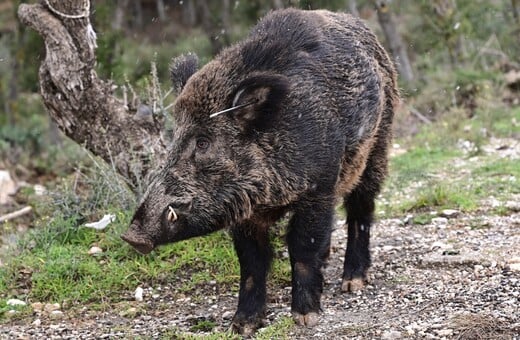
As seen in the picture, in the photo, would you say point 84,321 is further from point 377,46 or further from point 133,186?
point 377,46

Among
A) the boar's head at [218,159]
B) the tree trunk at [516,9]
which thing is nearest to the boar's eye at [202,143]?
the boar's head at [218,159]

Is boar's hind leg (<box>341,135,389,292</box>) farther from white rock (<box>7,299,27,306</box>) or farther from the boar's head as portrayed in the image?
white rock (<box>7,299,27,306</box>)

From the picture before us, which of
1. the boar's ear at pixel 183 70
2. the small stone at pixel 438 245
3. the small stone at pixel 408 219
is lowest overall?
the small stone at pixel 408 219

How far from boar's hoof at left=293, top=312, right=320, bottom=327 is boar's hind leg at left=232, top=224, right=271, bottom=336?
0.28 m

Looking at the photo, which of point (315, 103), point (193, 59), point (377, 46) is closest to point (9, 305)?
point (193, 59)

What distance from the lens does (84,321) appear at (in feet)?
19.5

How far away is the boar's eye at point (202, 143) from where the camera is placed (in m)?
5.26

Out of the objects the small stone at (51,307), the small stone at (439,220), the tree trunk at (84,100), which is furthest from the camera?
the small stone at (439,220)

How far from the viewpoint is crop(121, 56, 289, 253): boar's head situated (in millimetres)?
5117

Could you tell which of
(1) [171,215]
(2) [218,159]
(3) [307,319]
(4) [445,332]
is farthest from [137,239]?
(4) [445,332]

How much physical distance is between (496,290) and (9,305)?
11.7ft

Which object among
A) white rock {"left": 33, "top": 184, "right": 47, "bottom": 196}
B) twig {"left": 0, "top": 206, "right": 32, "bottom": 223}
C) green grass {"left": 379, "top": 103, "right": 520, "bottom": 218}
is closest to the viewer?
green grass {"left": 379, "top": 103, "right": 520, "bottom": 218}

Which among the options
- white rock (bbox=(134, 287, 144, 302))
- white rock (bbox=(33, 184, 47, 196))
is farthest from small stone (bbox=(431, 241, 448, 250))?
white rock (bbox=(33, 184, 47, 196))

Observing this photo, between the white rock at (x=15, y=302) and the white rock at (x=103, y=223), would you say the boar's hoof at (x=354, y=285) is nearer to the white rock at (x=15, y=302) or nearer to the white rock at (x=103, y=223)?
the white rock at (x=103, y=223)
